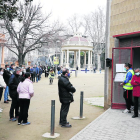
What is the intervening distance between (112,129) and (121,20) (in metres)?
4.23

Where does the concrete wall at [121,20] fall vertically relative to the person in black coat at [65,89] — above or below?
above

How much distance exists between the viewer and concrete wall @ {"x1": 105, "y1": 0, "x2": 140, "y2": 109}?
8.01 meters

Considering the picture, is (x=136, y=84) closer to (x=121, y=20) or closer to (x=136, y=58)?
(x=136, y=58)

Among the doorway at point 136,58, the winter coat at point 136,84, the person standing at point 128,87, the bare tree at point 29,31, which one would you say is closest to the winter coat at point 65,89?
the winter coat at point 136,84

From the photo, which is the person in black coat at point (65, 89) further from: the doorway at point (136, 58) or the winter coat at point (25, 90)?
the doorway at point (136, 58)

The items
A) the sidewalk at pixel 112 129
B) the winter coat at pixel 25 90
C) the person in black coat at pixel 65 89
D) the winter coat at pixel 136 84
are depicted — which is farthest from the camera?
the winter coat at pixel 136 84

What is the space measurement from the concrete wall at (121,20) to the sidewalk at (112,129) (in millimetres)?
1883

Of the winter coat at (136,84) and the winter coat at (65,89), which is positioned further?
the winter coat at (136,84)

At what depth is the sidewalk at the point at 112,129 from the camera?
209 inches

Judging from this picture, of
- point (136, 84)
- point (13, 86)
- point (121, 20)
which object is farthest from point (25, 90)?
point (121, 20)

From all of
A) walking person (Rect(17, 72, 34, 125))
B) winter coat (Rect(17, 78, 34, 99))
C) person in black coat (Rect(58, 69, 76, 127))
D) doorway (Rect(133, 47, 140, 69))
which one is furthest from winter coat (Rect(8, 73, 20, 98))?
doorway (Rect(133, 47, 140, 69))

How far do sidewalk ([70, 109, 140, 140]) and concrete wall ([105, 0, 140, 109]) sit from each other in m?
1.88

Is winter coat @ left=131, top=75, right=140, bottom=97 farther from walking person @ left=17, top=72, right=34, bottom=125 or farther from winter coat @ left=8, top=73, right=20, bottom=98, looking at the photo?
winter coat @ left=8, top=73, right=20, bottom=98

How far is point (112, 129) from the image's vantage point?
5922 mm
